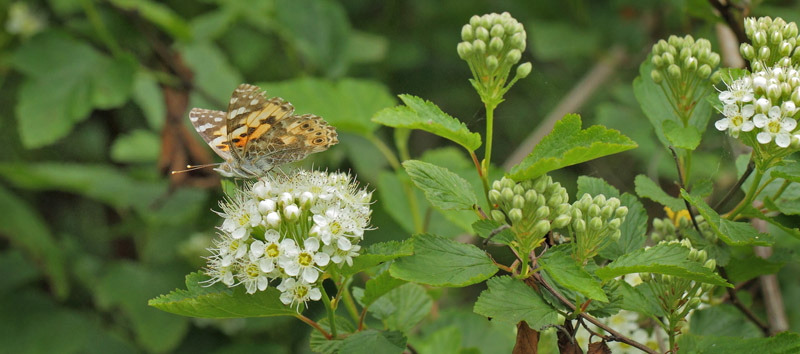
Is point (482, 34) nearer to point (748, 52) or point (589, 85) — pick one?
point (748, 52)

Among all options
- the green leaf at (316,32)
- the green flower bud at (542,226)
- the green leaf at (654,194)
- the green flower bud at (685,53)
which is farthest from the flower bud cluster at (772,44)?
the green leaf at (316,32)

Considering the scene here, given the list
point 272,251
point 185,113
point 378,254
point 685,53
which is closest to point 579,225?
point 378,254

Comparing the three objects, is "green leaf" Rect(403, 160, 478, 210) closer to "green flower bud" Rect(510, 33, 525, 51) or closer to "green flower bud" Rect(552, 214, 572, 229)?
"green flower bud" Rect(552, 214, 572, 229)

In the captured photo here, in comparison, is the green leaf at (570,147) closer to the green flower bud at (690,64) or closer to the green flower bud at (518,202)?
the green flower bud at (518,202)

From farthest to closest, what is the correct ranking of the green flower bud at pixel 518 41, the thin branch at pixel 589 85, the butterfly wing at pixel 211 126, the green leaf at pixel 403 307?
the thin branch at pixel 589 85 < the butterfly wing at pixel 211 126 < the green leaf at pixel 403 307 < the green flower bud at pixel 518 41

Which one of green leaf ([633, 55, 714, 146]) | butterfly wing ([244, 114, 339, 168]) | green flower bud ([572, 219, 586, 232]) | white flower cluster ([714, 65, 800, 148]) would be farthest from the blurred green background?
white flower cluster ([714, 65, 800, 148])

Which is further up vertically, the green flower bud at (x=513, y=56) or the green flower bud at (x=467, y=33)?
the green flower bud at (x=467, y=33)
